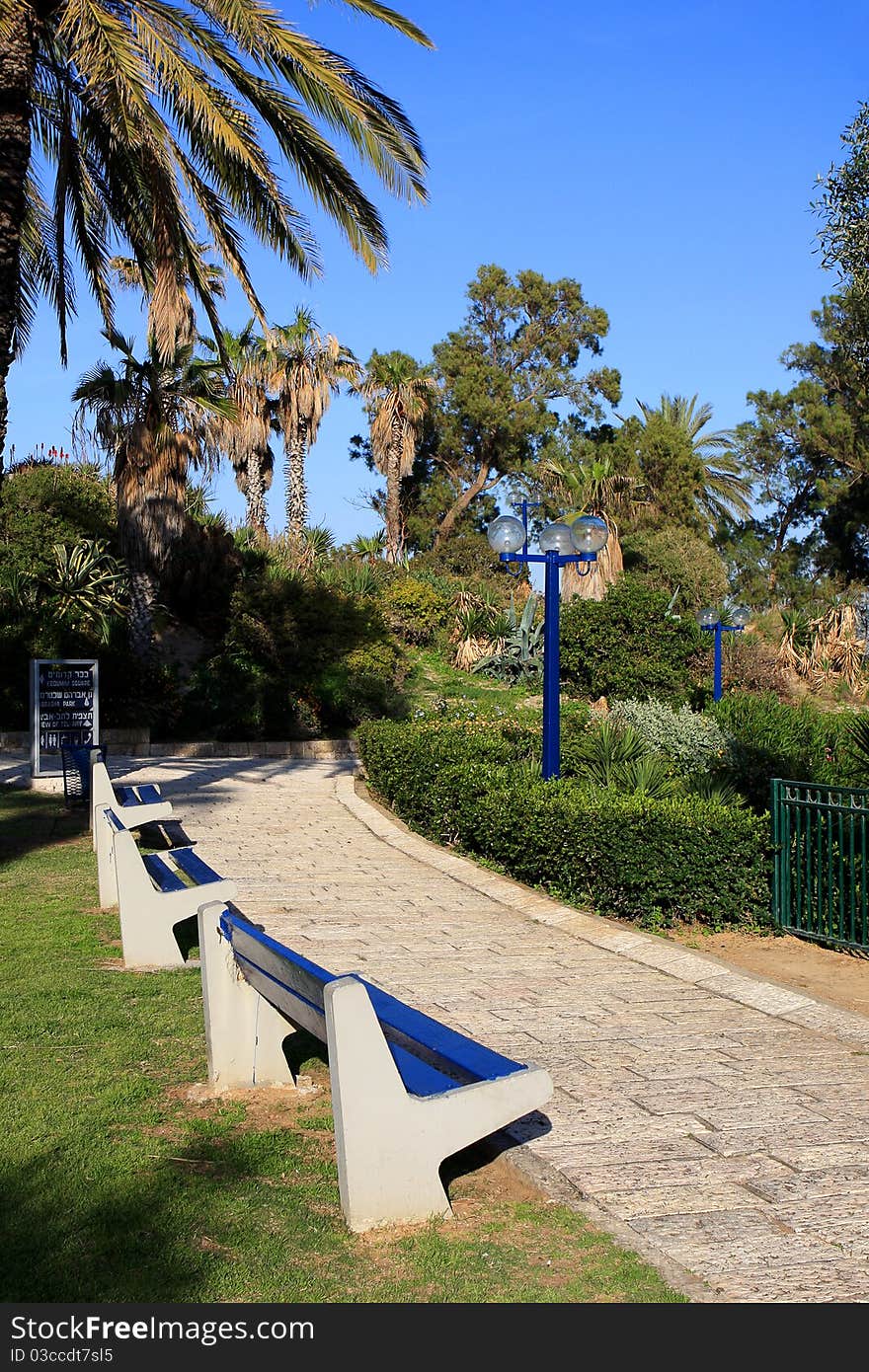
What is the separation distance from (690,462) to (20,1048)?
3992 cm

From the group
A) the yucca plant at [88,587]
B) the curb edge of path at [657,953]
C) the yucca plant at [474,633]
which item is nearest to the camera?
the curb edge of path at [657,953]

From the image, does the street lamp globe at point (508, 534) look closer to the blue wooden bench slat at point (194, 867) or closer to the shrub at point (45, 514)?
the blue wooden bench slat at point (194, 867)

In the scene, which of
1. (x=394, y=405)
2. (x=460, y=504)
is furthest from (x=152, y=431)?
(x=460, y=504)

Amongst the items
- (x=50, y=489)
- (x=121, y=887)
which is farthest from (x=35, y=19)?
(x=50, y=489)

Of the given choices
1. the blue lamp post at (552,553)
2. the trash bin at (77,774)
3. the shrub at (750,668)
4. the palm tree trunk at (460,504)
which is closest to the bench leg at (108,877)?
the blue lamp post at (552,553)

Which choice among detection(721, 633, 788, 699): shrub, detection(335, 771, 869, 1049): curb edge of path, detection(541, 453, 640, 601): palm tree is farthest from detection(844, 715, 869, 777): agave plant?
detection(541, 453, 640, 601): palm tree

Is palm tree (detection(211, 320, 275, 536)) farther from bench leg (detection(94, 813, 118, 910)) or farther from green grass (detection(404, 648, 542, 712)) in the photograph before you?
bench leg (detection(94, 813, 118, 910))

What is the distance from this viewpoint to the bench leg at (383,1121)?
323 cm

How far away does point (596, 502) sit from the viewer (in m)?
35.5

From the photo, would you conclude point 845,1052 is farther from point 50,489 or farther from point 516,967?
point 50,489

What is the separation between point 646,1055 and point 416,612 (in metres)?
23.1

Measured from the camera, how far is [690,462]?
138 ft

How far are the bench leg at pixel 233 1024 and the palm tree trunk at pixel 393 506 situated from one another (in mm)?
33148

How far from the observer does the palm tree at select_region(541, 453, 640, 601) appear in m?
28.4
